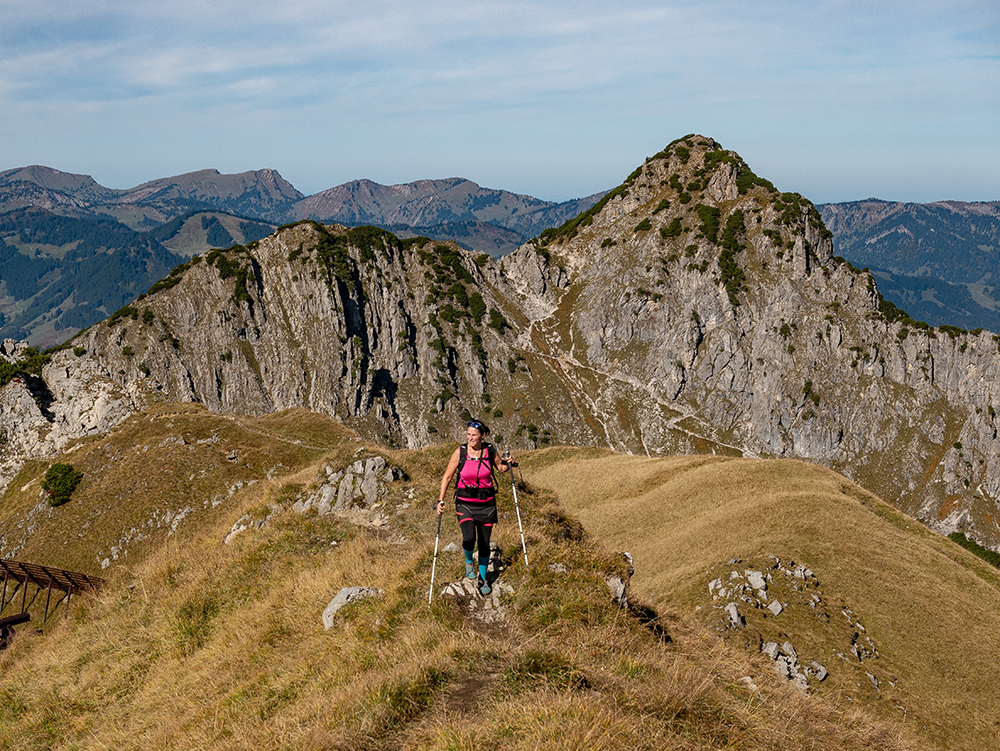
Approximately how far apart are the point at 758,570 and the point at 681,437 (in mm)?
173076

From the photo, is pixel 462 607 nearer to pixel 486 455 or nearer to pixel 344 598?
pixel 344 598

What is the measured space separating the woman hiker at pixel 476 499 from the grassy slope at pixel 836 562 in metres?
8.48

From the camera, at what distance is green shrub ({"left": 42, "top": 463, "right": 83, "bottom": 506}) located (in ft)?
185

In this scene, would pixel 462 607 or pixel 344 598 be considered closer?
pixel 462 607

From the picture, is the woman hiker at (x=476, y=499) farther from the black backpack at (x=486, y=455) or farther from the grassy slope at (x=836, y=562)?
the grassy slope at (x=836, y=562)

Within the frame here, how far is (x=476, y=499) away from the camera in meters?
13.2

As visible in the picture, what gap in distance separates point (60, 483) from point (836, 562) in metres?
71.4

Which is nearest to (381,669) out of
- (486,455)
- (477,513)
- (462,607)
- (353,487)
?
(462,607)

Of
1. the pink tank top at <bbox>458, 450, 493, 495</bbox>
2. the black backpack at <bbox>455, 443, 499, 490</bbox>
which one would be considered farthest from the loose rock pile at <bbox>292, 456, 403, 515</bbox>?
the pink tank top at <bbox>458, 450, 493, 495</bbox>

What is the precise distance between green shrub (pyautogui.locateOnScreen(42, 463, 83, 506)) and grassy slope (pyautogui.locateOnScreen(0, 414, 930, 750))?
154 feet

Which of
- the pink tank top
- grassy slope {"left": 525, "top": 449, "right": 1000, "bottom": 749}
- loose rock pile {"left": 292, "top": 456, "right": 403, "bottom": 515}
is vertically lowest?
grassy slope {"left": 525, "top": 449, "right": 1000, "bottom": 749}

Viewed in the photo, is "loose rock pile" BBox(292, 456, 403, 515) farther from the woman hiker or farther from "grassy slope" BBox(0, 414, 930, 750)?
the woman hiker

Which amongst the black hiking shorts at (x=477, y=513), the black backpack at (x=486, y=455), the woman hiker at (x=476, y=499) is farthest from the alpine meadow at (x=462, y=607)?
the black backpack at (x=486, y=455)

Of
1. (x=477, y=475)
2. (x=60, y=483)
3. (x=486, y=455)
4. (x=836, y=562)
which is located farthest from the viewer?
(x=60, y=483)
